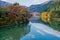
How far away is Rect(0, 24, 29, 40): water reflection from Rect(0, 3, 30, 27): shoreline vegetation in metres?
0.12

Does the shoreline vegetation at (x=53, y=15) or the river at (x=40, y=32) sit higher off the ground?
the shoreline vegetation at (x=53, y=15)

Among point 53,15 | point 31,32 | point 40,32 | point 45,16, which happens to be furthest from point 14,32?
point 53,15

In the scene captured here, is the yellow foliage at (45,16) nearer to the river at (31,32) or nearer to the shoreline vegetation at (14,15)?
the river at (31,32)

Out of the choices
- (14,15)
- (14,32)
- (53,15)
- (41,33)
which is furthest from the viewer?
(14,15)

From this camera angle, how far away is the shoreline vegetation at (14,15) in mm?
3617

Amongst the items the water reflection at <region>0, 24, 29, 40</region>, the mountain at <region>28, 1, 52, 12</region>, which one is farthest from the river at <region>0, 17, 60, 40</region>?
the mountain at <region>28, 1, 52, 12</region>

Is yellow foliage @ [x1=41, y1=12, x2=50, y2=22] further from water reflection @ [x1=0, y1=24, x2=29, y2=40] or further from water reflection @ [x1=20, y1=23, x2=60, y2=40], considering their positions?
water reflection @ [x1=0, y1=24, x2=29, y2=40]

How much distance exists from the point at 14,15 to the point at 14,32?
1.46 feet

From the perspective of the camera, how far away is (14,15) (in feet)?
12.1

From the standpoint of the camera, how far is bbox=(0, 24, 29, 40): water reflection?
324cm

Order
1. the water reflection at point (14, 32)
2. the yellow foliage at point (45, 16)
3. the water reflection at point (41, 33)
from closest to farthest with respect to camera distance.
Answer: the water reflection at point (41, 33), the water reflection at point (14, 32), the yellow foliage at point (45, 16)

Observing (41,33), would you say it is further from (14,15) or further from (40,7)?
(14,15)

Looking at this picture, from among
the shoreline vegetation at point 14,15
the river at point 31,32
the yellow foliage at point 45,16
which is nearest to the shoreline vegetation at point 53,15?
the yellow foliage at point 45,16

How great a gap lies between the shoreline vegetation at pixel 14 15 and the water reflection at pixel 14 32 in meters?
0.12
